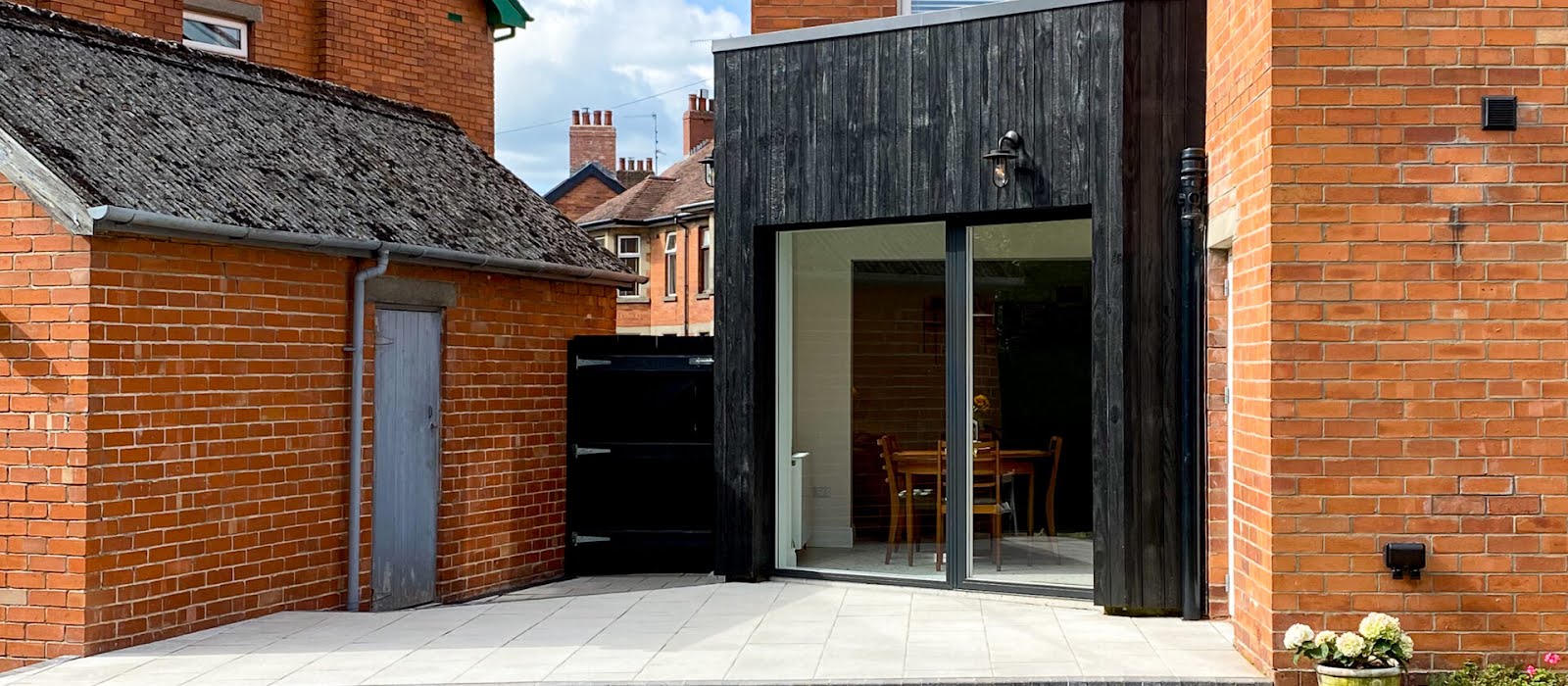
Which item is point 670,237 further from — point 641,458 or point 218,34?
point 641,458

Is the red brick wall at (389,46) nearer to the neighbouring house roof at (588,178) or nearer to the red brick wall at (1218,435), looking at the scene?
the red brick wall at (1218,435)

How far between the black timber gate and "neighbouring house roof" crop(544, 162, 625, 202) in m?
31.5

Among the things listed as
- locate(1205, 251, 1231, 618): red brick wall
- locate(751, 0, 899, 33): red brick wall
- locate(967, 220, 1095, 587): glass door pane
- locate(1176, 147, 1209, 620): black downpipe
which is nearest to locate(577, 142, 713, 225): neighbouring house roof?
locate(751, 0, 899, 33): red brick wall

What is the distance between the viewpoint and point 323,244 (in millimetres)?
9578

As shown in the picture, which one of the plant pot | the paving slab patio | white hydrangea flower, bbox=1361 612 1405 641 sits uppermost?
white hydrangea flower, bbox=1361 612 1405 641

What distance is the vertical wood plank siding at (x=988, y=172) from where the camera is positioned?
923 cm

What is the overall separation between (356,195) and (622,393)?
257cm

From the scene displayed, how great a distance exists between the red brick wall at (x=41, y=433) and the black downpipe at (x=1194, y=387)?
605 centimetres

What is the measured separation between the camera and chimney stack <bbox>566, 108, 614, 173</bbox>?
44.7 metres

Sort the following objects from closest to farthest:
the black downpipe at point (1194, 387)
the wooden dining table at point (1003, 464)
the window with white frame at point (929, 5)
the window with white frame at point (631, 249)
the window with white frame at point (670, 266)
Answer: the black downpipe at point (1194, 387) < the wooden dining table at point (1003, 464) < the window with white frame at point (929, 5) < the window with white frame at point (670, 266) < the window with white frame at point (631, 249)

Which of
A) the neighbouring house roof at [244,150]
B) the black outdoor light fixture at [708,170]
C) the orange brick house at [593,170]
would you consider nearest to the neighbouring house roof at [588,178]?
the orange brick house at [593,170]

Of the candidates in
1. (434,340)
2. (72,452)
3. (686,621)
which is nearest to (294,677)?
(72,452)

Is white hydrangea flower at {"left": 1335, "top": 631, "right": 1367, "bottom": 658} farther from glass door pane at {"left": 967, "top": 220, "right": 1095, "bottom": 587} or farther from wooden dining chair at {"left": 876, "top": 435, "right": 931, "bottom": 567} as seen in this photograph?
wooden dining chair at {"left": 876, "top": 435, "right": 931, "bottom": 567}

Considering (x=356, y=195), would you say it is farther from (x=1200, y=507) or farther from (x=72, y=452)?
(x=1200, y=507)
